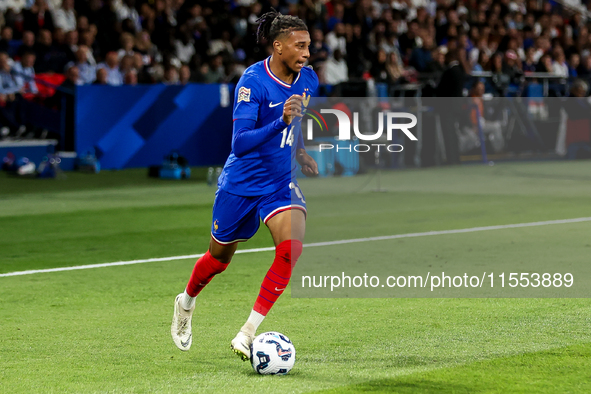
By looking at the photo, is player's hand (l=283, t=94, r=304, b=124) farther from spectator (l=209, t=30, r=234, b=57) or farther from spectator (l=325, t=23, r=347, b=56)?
spectator (l=325, t=23, r=347, b=56)

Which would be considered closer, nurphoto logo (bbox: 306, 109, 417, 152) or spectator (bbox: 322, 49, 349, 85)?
nurphoto logo (bbox: 306, 109, 417, 152)

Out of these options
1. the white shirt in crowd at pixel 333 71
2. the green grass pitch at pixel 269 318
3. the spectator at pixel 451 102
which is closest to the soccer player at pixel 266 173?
the green grass pitch at pixel 269 318

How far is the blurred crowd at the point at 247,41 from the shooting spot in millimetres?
18281

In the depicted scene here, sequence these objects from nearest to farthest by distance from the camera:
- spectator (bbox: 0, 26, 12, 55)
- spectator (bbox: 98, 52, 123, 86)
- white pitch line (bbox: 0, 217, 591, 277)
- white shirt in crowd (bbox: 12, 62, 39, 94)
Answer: white pitch line (bbox: 0, 217, 591, 277), white shirt in crowd (bbox: 12, 62, 39, 94), spectator (bbox: 0, 26, 12, 55), spectator (bbox: 98, 52, 123, 86)

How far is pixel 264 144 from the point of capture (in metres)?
5.54

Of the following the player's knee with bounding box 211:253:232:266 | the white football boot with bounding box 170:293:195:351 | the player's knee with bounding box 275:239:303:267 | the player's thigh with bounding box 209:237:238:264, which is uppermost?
the player's knee with bounding box 275:239:303:267

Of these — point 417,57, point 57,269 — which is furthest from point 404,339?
point 417,57

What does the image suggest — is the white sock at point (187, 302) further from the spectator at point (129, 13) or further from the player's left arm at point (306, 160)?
the spectator at point (129, 13)

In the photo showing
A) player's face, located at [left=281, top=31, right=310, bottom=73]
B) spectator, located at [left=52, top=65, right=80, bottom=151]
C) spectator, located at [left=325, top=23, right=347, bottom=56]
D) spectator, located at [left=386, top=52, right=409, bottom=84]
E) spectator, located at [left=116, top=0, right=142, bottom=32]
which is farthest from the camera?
spectator, located at [left=325, top=23, right=347, bottom=56]

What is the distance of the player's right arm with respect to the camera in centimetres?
516

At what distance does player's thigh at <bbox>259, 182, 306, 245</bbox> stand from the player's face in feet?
2.38

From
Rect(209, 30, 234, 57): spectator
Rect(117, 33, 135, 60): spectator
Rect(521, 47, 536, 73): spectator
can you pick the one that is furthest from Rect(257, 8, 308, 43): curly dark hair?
Rect(521, 47, 536, 73): spectator

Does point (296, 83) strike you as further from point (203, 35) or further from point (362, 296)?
point (203, 35)

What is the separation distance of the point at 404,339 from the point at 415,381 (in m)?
1.01
